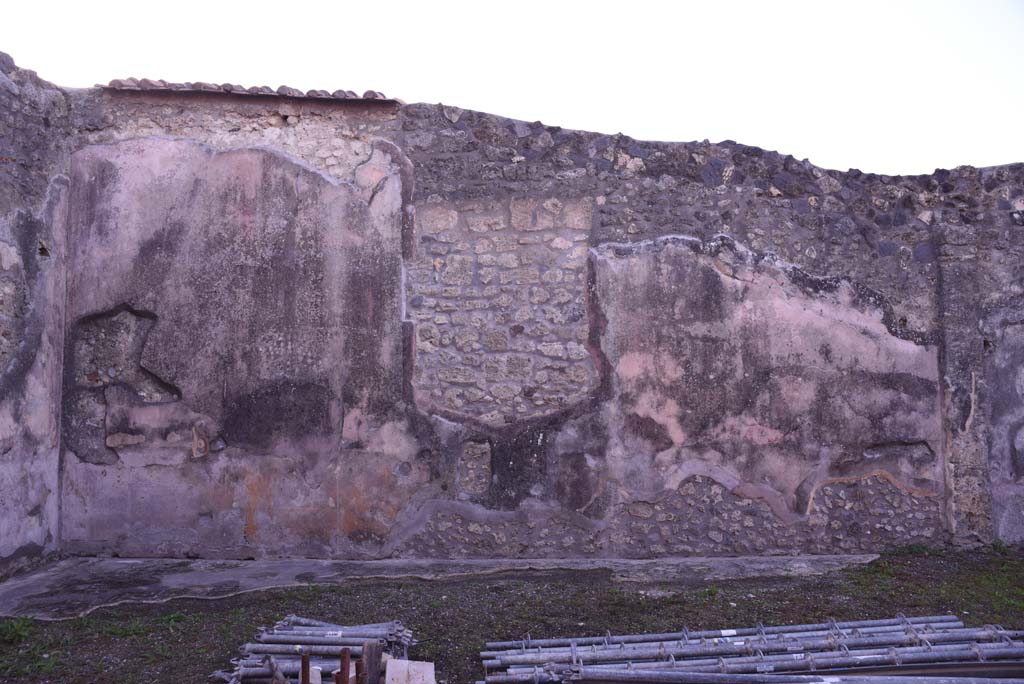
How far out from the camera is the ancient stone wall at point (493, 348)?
5461 millimetres

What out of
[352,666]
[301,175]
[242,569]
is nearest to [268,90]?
[301,175]

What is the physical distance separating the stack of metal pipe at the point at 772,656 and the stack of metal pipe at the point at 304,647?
419mm

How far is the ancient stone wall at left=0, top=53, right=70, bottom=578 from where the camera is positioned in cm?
489

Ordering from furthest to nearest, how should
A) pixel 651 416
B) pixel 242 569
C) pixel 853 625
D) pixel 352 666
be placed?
pixel 651 416 < pixel 242 569 < pixel 853 625 < pixel 352 666

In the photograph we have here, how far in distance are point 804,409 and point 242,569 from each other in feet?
12.1

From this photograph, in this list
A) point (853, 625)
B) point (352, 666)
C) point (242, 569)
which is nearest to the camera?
point (352, 666)

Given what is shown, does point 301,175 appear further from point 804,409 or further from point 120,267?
point 804,409

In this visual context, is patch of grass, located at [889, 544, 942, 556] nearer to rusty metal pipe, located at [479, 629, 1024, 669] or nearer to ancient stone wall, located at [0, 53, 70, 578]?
rusty metal pipe, located at [479, 629, 1024, 669]

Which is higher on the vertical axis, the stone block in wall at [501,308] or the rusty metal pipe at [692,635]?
the stone block in wall at [501,308]

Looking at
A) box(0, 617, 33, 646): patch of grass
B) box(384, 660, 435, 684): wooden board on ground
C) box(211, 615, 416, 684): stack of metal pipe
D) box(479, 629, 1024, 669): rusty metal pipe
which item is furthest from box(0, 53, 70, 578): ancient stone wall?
box(479, 629, 1024, 669): rusty metal pipe

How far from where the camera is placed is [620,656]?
3328mm

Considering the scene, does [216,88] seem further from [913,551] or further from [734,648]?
[913,551]

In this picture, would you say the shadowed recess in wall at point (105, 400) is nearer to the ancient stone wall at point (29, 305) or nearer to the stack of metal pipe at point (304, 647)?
the ancient stone wall at point (29, 305)

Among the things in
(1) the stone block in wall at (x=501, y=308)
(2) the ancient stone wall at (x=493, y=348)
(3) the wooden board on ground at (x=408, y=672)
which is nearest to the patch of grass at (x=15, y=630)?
(2) the ancient stone wall at (x=493, y=348)
